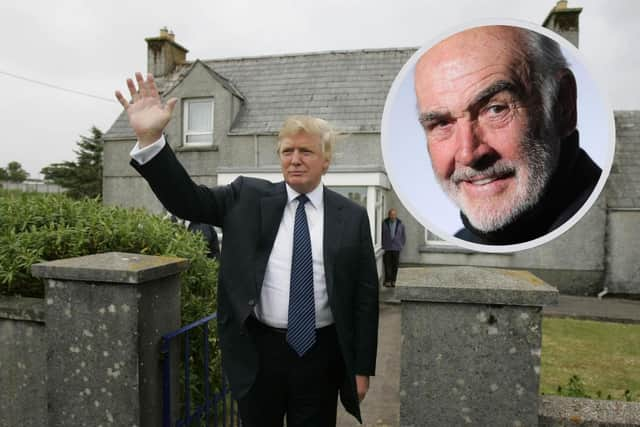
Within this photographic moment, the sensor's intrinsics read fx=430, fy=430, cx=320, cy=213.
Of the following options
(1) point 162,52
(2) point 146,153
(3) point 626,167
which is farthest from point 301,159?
(1) point 162,52

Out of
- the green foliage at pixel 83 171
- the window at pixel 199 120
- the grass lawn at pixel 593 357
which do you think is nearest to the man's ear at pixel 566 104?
the grass lawn at pixel 593 357

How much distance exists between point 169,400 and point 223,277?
95 centimetres

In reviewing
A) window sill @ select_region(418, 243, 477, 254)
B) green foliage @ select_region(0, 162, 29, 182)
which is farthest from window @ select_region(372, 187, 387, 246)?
green foliage @ select_region(0, 162, 29, 182)

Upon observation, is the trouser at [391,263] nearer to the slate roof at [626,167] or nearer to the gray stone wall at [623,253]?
the gray stone wall at [623,253]

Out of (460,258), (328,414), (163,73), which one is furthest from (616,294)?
(163,73)

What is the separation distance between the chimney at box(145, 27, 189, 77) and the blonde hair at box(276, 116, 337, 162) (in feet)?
52.9

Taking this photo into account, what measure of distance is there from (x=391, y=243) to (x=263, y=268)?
30.7 ft

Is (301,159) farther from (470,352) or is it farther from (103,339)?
(103,339)

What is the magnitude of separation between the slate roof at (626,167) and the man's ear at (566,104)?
11.3 metres

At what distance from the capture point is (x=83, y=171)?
1329 inches

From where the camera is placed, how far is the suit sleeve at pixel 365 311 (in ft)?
6.93

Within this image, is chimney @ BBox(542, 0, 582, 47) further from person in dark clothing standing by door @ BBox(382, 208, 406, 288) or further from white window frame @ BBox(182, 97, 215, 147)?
white window frame @ BBox(182, 97, 215, 147)

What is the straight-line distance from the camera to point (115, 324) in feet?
7.33

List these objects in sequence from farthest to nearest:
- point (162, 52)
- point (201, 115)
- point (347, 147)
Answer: point (162, 52)
point (201, 115)
point (347, 147)
